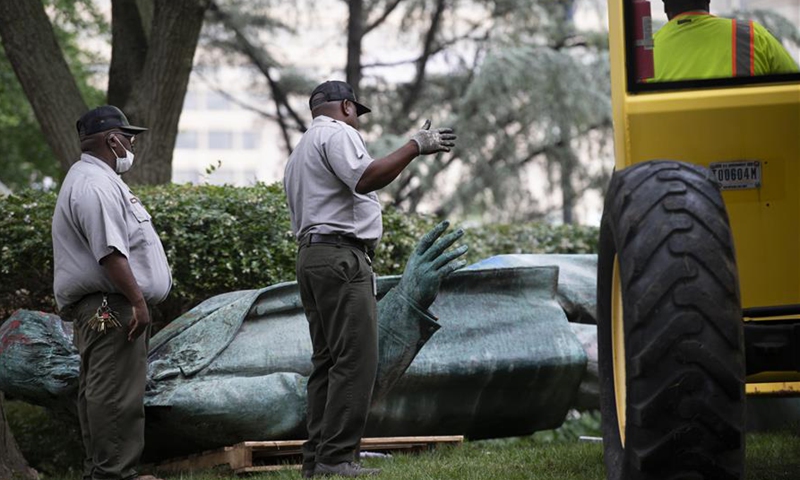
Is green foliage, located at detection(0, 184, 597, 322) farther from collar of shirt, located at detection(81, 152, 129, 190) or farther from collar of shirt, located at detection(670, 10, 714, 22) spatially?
collar of shirt, located at detection(670, 10, 714, 22)

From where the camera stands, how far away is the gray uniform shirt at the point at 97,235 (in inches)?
222

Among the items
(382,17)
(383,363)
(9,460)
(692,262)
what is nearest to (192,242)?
(9,460)

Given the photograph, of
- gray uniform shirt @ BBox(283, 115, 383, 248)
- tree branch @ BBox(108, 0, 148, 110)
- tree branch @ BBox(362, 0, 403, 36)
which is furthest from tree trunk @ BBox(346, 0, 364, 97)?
gray uniform shirt @ BBox(283, 115, 383, 248)

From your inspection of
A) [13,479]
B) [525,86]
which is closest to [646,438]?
[13,479]

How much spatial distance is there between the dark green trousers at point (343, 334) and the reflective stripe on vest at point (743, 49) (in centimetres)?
212

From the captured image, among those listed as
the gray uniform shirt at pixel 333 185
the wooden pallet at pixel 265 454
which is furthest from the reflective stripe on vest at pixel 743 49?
the wooden pallet at pixel 265 454

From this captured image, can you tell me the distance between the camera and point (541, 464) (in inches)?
241

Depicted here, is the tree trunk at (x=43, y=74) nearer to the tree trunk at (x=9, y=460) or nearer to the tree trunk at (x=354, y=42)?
the tree trunk at (x=9, y=460)

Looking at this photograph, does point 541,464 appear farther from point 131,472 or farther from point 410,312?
point 131,472

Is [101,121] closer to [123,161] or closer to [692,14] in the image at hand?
[123,161]

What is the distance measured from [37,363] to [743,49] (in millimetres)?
4110

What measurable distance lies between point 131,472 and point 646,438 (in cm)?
311

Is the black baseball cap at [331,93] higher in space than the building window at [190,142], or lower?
lower

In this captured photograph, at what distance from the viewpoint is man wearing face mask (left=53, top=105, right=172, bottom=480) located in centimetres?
564
